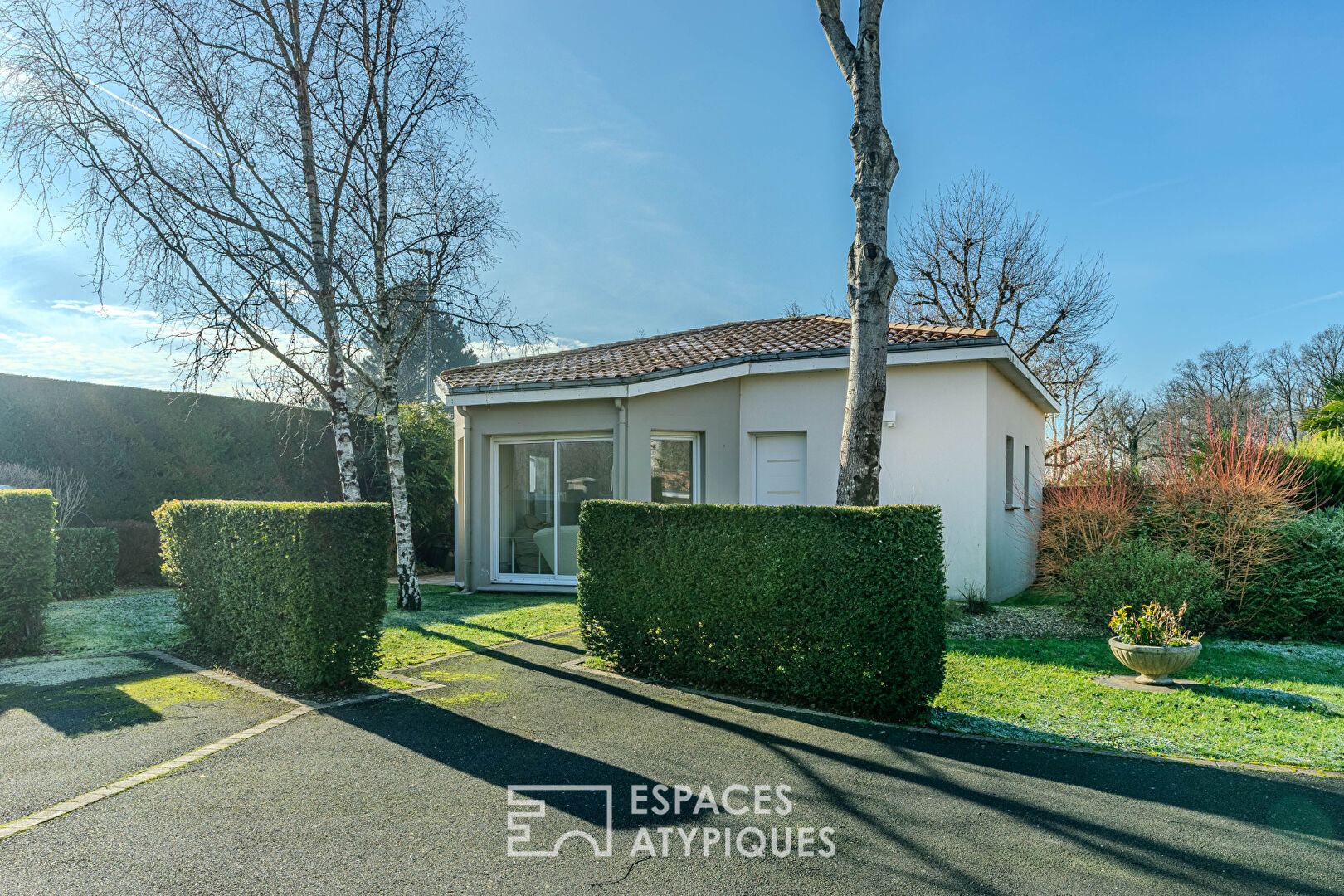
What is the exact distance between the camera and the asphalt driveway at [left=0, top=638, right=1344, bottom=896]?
333cm

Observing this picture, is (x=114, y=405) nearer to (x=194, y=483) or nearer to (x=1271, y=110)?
(x=194, y=483)

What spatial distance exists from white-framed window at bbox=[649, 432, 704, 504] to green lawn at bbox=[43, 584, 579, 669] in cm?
239

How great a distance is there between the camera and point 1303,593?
9.52 meters

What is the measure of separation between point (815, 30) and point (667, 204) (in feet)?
22.6

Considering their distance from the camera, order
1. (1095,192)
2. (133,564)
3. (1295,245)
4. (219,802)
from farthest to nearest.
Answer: (1295,245) < (1095,192) < (133,564) < (219,802)

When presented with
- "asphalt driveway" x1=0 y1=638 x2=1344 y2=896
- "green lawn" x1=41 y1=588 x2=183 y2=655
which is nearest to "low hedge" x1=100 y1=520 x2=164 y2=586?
"green lawn" x1=41 y1=588 x2=183 y2=655

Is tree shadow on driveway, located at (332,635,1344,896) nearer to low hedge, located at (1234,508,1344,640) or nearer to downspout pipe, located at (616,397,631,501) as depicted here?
downspout pipe, located at (616,397,631,501)

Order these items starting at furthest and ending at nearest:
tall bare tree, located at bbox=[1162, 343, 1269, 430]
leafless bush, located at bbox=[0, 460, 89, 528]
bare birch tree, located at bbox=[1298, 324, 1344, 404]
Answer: tall bare tree, located at bbox=[1162, 343, 1269, 430]
bare birch tree, located at bbox=[1298, 324, 1344, 404]
leafless bush, located at bbox=[0, 460, 89, 528]

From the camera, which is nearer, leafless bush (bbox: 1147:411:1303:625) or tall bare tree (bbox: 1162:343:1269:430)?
leafless bush (bbox: 1147:411:1303:625)

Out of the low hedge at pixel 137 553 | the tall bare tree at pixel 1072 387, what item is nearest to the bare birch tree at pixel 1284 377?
the tall bare tree at pixel 1072 387

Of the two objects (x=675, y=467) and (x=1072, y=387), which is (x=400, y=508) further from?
(x=1072, y=387)

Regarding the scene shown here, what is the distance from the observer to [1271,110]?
13664 millimetres

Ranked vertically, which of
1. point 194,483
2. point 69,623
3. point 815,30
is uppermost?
point 815,30

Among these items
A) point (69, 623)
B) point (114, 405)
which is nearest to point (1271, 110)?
point (69, 623)
